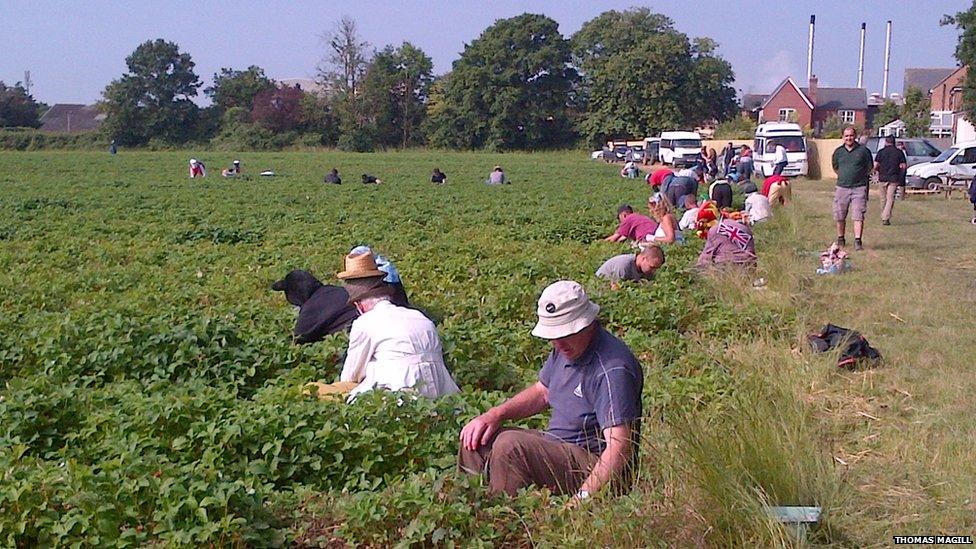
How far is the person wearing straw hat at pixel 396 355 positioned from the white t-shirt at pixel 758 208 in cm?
1253

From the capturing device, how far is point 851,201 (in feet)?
49.4

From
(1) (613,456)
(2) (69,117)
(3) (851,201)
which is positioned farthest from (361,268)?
(2) (69,117)

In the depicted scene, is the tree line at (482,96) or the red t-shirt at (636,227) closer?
the red t-shirt at (636,227)

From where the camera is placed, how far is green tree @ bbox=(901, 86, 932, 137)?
217 feet

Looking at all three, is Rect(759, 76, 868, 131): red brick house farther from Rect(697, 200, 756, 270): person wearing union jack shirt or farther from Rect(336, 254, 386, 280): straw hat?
Rect(336, 254, 386, 280): straw hat

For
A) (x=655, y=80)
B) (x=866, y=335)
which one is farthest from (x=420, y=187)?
(x=655, y=80)

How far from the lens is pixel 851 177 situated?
1476cm

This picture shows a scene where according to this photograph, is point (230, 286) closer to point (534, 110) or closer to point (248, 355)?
point (248, 355)

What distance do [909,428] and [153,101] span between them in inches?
3708

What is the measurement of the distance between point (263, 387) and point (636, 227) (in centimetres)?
945

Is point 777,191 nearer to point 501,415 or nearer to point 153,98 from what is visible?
point 501,415

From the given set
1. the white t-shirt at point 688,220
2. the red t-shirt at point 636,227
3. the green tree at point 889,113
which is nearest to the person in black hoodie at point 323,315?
the red t-shirt at point 636,227

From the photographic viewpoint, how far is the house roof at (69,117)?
421ft

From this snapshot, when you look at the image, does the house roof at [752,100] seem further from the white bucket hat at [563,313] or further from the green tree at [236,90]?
the white bucket hat at [563,313]
